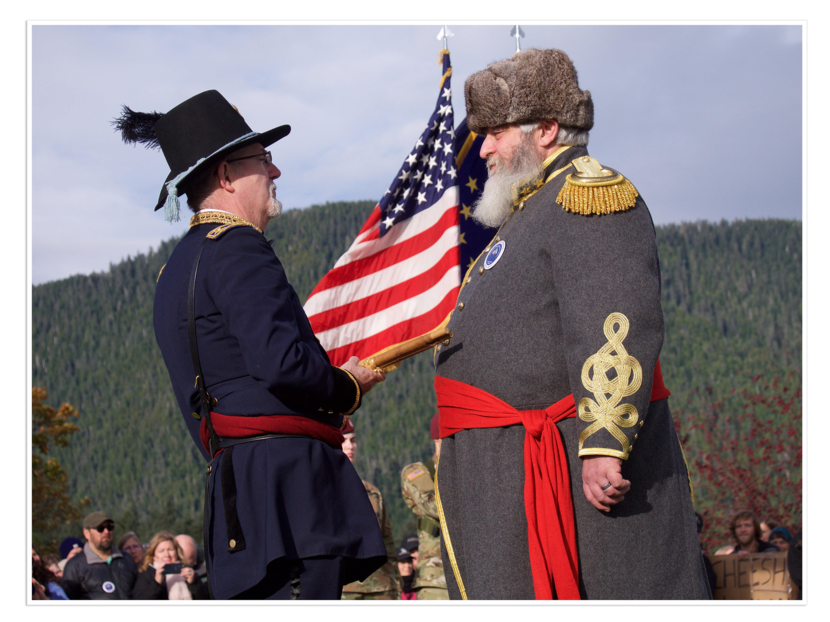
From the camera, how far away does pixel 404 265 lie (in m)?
5.72

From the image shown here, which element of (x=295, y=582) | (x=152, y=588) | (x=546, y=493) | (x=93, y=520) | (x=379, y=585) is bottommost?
(x=152, y=588)

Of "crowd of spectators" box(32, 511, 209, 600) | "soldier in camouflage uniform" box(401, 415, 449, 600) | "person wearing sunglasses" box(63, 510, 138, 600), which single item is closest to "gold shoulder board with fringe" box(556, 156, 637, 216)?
"soldier in camouflage uniform" box(401, 415, 449, 600)

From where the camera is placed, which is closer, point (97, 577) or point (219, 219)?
point (219, 219)

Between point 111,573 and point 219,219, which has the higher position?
point 219,219

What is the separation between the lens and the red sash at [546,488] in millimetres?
2672

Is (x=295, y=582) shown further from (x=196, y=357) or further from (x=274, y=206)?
(x=274, y=206)

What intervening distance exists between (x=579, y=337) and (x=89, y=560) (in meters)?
5.80

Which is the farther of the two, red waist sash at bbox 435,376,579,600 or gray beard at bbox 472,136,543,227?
gray beard at bbox 472,136,543,227

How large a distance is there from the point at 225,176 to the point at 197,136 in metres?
0.18

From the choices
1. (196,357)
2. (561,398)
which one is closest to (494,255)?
(561,398)

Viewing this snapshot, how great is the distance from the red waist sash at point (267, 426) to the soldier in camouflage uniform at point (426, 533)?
4.08 metres

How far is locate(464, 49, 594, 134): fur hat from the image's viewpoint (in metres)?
3.15

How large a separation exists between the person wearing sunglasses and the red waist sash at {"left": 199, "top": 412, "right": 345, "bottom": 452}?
4.65 metres

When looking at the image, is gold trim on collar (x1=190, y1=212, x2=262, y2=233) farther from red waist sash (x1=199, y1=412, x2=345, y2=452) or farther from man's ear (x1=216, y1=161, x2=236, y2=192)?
red waist sash (x1=199, y1=412, x2=345, y2=452)
